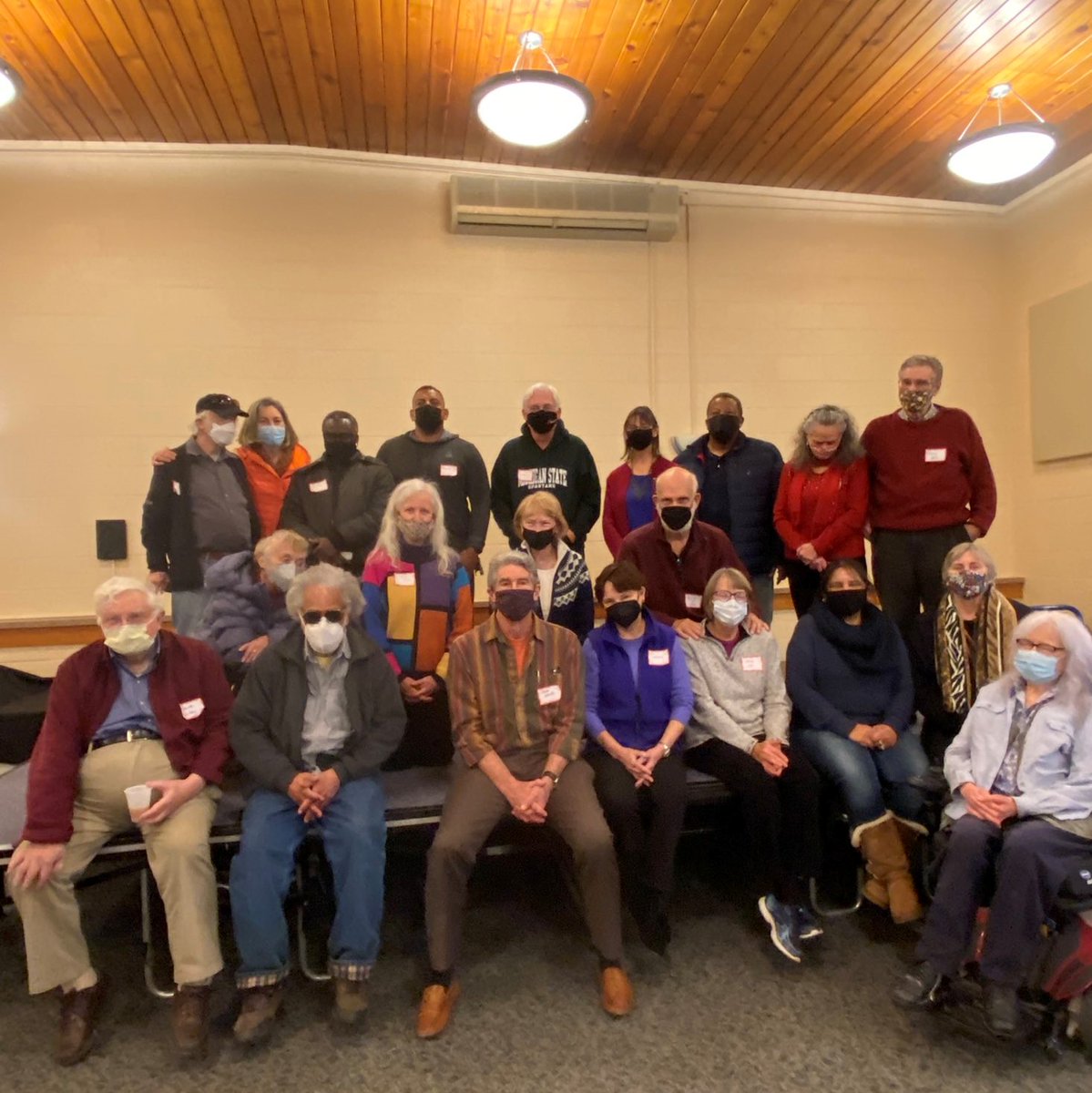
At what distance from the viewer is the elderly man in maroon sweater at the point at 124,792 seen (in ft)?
7.11

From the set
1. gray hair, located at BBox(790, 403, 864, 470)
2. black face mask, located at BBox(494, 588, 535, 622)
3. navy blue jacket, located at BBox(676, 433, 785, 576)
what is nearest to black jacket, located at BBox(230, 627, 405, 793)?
black face mask, located at BBox(494, 588, 535, 622)

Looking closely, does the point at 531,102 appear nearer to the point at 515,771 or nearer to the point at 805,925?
the point at 515,771

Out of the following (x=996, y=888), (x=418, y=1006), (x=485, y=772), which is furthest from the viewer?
(x=485, y=772)

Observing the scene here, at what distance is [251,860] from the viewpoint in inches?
89.0

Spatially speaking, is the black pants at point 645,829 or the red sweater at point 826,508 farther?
the red sweater at point 826,508

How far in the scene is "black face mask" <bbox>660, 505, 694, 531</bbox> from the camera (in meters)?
3.12

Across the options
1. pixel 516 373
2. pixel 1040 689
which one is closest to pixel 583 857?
pixel 1040 689

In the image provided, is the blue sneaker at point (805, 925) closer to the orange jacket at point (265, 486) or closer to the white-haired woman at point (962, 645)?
the white-haired woman at point (962, 645)

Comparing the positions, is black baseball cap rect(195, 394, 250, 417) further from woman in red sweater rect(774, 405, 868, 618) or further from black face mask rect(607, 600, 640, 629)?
woman in red sweater rect(774, 405, 868, 618)

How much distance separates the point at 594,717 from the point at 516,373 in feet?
9.67

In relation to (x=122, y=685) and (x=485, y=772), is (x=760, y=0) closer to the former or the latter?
(x=485, y=772)

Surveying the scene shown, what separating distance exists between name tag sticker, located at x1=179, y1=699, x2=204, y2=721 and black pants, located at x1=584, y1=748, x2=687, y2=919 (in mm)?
1270

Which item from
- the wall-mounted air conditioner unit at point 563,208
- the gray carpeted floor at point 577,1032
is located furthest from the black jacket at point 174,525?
the wall-mounted air conditioner unit at point 563,208

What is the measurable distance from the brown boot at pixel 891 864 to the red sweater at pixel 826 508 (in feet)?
3.91
